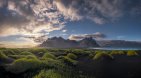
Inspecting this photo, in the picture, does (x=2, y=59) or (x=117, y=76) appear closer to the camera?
(x=117, y=76)

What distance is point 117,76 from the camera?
126ft

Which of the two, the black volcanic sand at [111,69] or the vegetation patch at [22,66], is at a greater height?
the vegetation patch at [22,66]

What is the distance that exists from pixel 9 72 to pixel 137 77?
20150mm

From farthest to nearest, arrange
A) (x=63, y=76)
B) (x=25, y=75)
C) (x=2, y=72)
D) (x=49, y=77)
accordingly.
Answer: (x=2, y=72)
(x=25, y=75)
(x=63, y=76)
(x=49, y=77)

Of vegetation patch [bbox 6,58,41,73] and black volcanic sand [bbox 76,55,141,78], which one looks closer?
vegetation patch [bbox 6,58,41,73]

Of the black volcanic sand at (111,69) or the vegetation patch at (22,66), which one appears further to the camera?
the black volcanic sand at (111,69)

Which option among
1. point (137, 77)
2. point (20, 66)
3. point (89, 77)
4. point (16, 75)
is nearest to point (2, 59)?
point (20, 66)

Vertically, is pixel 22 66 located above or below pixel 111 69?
above

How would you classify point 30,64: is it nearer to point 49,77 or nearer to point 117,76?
point 49,77

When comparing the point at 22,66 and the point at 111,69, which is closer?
the point at 22,66

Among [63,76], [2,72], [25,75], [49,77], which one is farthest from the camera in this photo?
[2,72]

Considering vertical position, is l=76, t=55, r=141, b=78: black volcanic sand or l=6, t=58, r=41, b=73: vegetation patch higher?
l=6, t=58, r=41, b=73: vegetation patch

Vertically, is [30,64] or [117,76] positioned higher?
[30,64]

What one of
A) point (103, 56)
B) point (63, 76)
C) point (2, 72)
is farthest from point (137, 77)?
point (103, 56)
